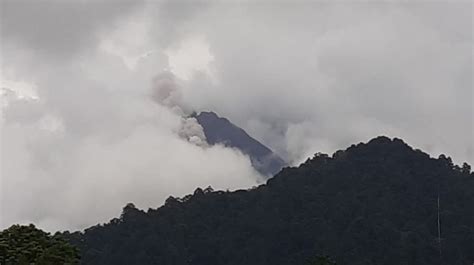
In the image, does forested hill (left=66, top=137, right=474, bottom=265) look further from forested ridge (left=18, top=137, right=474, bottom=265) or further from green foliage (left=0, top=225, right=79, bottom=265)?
green foliage (left=0, top=225, right=79, bottom=265)

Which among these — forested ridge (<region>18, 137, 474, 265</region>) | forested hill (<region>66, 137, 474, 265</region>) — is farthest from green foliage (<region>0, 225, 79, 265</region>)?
forested hill (<region>66, 137, 474, 265</region>)

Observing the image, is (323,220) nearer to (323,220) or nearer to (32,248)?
(323,220)

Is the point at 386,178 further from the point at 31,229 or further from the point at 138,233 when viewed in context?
the point at 31,229

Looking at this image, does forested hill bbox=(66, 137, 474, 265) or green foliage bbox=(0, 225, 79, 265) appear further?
forested hill bbox=(66, 137, 474, 265)

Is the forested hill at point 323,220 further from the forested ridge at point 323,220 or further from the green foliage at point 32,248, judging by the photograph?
the green foliage at point 32,248

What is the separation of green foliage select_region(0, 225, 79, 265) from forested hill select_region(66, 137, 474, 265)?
43421 millimetres

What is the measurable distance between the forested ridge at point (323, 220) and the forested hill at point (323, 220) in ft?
0.39

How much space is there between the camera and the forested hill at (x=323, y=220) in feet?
266

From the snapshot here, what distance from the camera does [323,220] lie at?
85.7 meters

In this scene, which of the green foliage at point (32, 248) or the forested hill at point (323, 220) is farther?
the forested hill at point (323, 220)

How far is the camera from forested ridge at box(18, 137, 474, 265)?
266ft

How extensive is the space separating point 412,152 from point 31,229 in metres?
70.6

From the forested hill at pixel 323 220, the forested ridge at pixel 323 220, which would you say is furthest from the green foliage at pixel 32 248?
the forested hill at pixel 323 220

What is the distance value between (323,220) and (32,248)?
54283 millimetres
